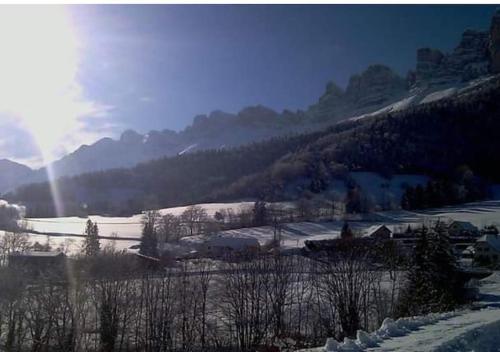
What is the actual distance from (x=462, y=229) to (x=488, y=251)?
2572 centimetres

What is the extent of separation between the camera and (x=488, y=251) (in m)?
65.6

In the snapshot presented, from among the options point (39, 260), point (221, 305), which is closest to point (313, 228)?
point (39, 260)

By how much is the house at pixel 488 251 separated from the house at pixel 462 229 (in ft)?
64.9

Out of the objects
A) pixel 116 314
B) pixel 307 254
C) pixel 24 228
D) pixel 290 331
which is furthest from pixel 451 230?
pixel 24 228

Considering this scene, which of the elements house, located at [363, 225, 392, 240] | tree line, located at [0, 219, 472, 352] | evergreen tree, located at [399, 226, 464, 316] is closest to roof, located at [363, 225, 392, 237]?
house, located at [363, 225, 392, 240]

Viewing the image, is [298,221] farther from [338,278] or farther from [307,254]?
[338,278]

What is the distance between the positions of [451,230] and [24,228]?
297 feet

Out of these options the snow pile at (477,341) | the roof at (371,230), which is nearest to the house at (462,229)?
the roof at (371,230)

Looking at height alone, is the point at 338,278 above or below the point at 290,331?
above

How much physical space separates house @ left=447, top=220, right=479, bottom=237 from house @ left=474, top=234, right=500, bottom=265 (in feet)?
64.9

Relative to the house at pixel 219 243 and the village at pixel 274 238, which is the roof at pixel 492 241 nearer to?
the village at pixel 274 238

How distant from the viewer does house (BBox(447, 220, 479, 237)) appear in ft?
290

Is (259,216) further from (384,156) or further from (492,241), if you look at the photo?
(384,156)

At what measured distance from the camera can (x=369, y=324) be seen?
4000 centimetres
